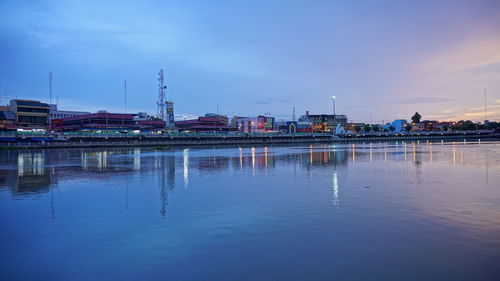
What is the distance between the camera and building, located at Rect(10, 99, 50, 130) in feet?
394

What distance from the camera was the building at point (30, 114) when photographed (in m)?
120

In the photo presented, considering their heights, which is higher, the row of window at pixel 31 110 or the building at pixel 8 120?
the row of window at pixel 31 110

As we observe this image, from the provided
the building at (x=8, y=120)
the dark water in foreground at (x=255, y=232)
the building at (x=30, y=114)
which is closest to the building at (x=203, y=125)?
the building at (x=30, y=114)

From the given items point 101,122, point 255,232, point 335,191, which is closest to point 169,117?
point 101,122

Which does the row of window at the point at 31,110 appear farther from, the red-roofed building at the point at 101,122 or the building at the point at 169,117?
the building at the point at 169,117

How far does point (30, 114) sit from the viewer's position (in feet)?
401

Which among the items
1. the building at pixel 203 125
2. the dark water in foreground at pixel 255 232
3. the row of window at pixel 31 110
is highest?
the row of window at pixel 31 110

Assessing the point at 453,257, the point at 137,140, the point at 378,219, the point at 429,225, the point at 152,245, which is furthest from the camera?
the point at 137,140

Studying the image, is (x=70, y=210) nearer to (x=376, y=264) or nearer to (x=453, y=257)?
(x=376, y=264)

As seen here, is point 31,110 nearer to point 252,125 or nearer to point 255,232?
point 252,125

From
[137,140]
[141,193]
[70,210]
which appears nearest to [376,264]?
[70,210]

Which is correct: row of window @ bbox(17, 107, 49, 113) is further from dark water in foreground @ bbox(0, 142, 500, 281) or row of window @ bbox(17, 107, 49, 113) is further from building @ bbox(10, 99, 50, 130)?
dark water in foreground @ bbox(0, 142, 500, 281)

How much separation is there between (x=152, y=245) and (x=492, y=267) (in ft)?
30.3

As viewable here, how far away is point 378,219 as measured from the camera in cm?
1344
